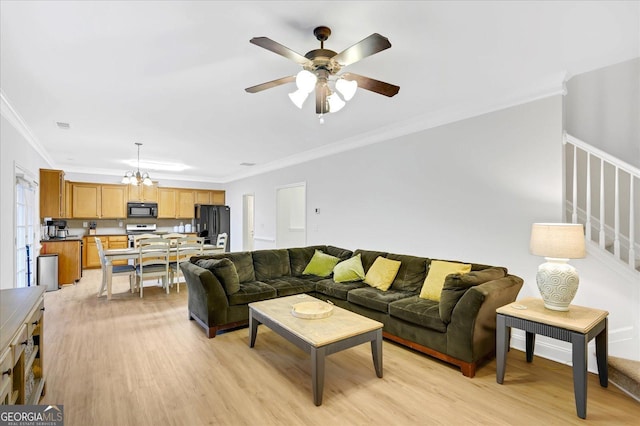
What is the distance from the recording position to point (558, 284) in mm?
2377

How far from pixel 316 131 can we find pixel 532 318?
3.45 m

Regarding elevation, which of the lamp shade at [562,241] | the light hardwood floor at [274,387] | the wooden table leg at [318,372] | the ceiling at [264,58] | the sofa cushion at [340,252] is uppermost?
the ceiling at [264,58]

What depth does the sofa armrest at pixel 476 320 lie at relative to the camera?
2.56 metres

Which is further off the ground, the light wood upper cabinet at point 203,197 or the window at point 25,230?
the light wood upper cabinet at point 203,197

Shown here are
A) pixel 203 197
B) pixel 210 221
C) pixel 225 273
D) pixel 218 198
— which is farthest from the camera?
pixel 218 198

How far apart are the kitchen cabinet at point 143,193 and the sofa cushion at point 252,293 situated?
5.84 m

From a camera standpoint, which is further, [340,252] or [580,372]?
[340,252]

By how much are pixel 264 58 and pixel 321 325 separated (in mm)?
2176

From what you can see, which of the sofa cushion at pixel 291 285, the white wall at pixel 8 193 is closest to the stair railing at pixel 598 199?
the sofa cushion at pixel 291 285

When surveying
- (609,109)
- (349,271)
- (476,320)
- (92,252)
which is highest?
(609,109)

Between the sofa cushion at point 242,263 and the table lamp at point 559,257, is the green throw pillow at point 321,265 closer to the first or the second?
the sofa cushion at point 242,263

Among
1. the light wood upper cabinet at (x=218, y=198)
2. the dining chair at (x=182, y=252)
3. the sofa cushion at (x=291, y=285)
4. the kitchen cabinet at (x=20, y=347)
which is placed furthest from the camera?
the light wood upper cabinet at (x=218, y=198)

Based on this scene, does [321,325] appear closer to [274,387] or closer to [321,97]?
[274,387]

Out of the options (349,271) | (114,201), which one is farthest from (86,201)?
(349,271)
